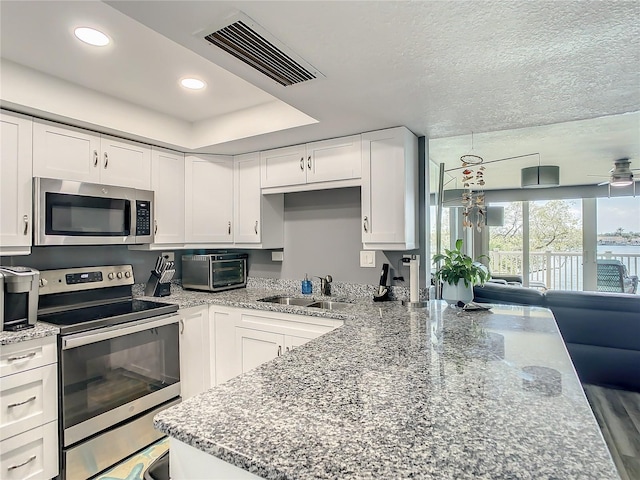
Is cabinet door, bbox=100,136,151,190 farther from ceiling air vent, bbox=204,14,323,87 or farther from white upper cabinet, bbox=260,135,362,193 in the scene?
ceiling air vent, bbox=204,14,323,87

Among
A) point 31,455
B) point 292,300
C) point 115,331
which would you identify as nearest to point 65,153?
point 115,331

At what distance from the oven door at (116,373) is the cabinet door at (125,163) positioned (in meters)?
1.05

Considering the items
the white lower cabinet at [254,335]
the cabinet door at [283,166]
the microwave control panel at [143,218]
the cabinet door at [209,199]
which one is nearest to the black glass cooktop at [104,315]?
the white lower cabinet at [254,335]

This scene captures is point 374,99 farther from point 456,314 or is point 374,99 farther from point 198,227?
point 198,227

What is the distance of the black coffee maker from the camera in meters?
1.86

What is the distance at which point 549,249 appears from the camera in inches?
275

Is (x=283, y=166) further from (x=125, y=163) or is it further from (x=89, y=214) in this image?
(x=89, y=214)

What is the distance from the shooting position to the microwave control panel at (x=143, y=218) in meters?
2.69

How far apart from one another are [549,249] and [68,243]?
7695 millimetres

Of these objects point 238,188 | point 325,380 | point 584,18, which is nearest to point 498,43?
point 584,18

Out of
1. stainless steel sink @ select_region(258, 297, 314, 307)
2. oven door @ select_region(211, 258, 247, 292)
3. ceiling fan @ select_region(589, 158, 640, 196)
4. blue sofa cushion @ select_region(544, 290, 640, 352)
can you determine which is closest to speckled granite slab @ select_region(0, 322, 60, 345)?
oven door @ select_region(211, 258, 247, 292)

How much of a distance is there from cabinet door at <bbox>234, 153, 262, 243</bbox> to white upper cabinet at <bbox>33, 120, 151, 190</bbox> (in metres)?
0.74

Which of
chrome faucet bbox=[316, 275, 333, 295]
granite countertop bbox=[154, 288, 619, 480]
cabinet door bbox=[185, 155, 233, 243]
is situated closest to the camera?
granite countertop bbox=[154, 288, 619, 480]

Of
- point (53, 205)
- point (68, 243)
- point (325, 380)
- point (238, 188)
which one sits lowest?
point (325, 380)
